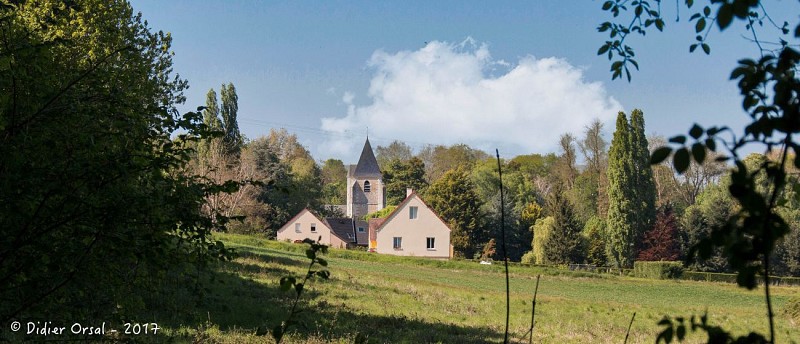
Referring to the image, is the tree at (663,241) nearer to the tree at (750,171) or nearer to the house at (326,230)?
the house at (326,230)

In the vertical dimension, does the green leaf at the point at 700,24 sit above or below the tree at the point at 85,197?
above

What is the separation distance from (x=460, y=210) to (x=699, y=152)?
226 ft

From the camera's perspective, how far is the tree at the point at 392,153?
111 metres

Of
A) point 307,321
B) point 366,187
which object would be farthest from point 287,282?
point 366,187

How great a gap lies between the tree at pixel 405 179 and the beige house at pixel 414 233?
22.5 m

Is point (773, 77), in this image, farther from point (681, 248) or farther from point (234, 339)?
point (681, 248)

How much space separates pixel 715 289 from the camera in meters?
42.3

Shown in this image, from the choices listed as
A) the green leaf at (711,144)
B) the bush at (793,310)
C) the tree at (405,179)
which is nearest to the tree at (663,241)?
the tree at (405,179)

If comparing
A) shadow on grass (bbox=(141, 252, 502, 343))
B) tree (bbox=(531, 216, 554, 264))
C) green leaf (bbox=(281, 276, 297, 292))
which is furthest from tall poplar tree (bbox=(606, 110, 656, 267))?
green leaf (bbox=(281, 276, 297, 292))

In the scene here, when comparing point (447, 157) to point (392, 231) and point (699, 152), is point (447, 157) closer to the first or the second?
point (392, 231)

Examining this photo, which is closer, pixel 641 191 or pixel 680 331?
pixel 680 331

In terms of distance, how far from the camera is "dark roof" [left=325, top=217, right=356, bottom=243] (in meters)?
79.4

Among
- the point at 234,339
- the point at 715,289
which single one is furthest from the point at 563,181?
the point at 234,339

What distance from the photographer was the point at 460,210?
231 ft
